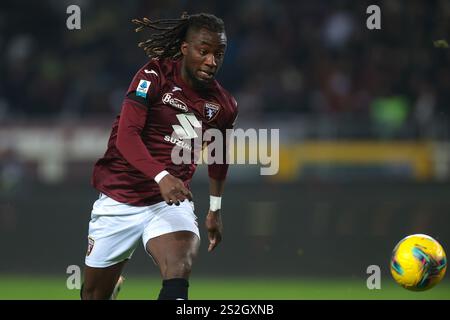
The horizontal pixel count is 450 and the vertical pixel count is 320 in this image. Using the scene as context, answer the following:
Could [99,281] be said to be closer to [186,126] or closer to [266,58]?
[186,126]

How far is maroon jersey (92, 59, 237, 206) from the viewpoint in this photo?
579 cm

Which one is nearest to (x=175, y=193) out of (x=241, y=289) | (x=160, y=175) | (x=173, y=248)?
(x=160, y=175)

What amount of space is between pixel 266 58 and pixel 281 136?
2.41 meters

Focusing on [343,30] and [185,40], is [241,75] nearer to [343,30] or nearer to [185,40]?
[343,30]

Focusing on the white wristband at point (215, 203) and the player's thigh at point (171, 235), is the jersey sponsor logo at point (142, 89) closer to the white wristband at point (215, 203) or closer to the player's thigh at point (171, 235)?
the player's thigh at point (171, 235)

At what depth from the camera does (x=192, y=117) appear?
5.98 metres

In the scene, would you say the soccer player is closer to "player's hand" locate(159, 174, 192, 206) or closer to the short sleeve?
the short sleeve

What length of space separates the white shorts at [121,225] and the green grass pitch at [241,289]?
2777 millimetres

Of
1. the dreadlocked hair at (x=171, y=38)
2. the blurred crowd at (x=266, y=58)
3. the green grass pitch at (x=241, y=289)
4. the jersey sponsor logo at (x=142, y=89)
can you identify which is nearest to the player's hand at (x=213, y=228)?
the jersey sponsor logo at (x=142, y=89)

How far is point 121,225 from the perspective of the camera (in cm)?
589

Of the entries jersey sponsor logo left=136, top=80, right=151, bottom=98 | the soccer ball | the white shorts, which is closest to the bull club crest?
jersey sponsor logo left=136, top=80, right=151, bottom=98

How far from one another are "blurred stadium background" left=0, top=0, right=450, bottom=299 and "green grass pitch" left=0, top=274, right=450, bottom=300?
0.04 metres

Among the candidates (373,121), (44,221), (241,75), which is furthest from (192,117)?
(241,75)

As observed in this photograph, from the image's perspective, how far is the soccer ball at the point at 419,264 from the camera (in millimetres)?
6215
